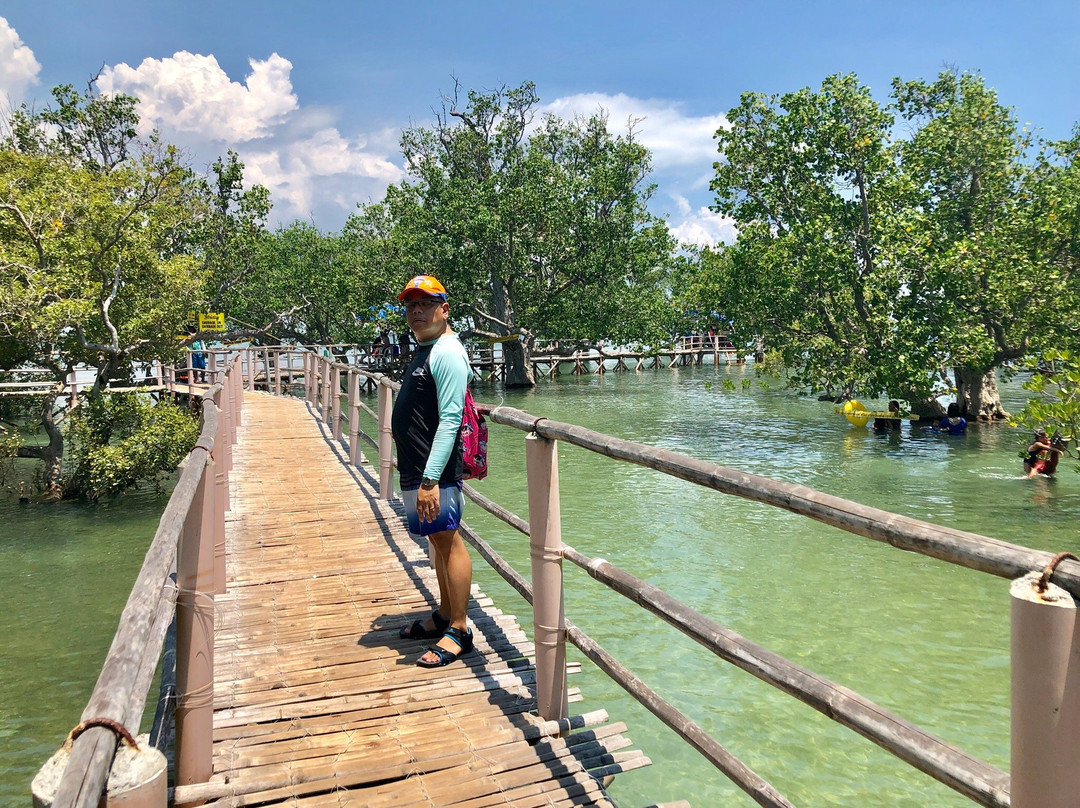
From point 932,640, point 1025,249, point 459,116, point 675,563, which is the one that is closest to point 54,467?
point 675,563

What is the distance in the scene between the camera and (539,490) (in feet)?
10.9

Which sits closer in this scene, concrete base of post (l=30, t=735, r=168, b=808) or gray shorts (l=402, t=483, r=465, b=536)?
concrete base of post (l=30, t=735, r=168, b=808)

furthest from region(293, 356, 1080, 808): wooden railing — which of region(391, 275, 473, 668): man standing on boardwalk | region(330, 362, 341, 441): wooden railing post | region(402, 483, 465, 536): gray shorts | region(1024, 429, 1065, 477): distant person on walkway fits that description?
region(1024, 429, 1065, 477): distant person on walkway

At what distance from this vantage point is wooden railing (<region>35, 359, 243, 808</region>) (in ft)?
3.48

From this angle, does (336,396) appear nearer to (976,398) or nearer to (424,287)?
(424,287)

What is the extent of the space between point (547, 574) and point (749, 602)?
269 inches

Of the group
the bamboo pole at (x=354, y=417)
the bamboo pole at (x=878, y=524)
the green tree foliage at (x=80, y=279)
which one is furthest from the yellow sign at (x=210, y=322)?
the bamboo pole at (x=878, y=524)

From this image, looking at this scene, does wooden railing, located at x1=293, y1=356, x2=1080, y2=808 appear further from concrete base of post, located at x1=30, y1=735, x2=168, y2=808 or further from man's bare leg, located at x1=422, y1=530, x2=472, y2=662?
concrete base of post, located at x1=30, y1=735, x2=168, y2=808

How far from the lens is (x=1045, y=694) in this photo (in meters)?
1.37

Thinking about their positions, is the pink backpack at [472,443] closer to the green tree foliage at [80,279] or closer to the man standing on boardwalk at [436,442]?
the man standing on boardwalk at [436,442]

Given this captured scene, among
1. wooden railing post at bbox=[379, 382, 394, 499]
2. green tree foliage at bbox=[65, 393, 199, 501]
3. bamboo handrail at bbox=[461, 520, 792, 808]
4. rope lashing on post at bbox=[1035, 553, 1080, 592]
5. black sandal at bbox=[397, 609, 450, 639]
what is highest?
rope lashing on post at bbox=[1035, 553, 1080, 592]

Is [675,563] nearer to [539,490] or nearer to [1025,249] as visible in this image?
[539,490]

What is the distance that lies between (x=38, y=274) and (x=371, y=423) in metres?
13.1

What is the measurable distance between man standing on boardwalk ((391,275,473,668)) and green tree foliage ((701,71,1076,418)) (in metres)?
18.8
